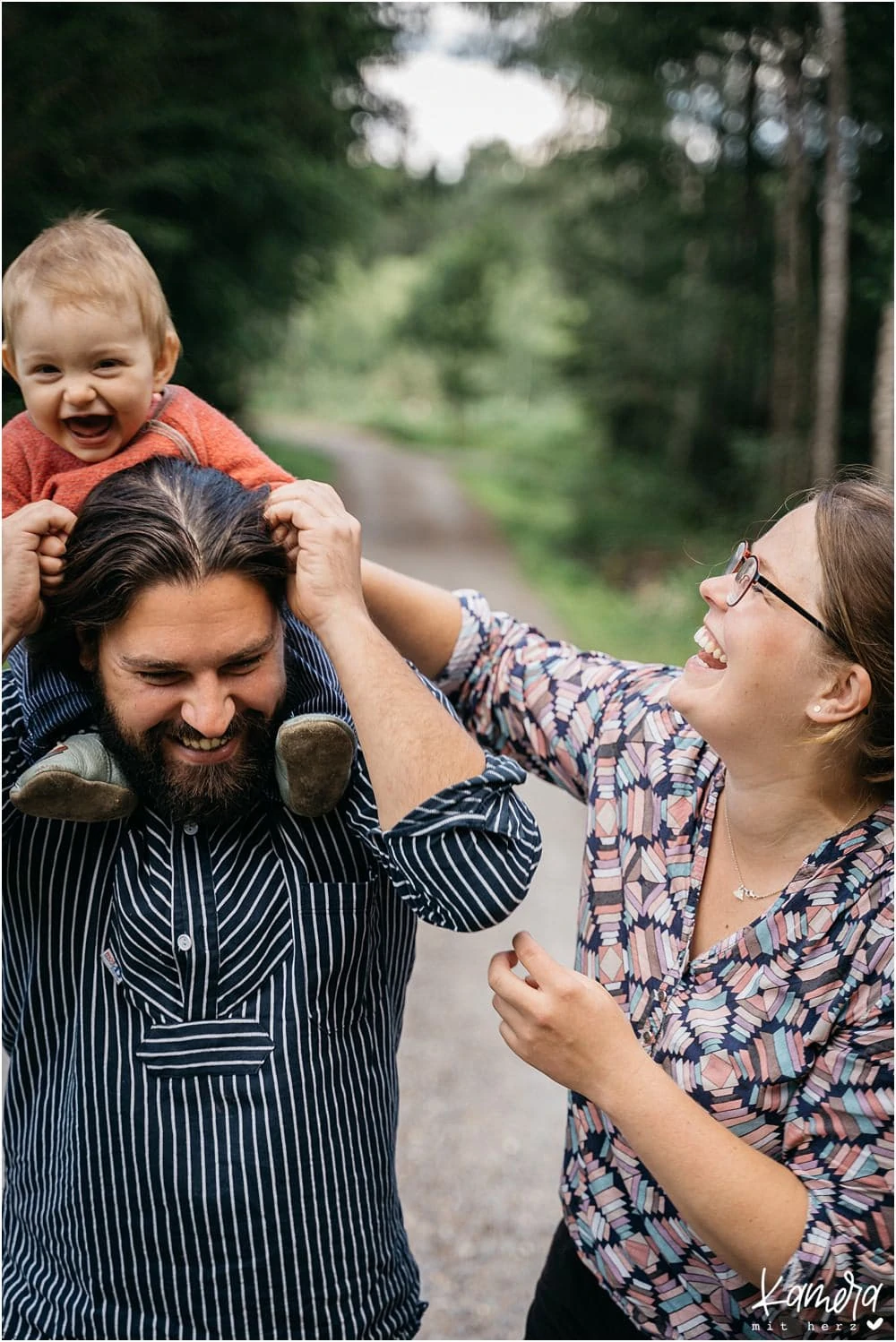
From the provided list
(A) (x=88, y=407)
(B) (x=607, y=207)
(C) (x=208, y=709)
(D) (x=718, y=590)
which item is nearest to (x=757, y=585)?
(D) (x=718, y=590)

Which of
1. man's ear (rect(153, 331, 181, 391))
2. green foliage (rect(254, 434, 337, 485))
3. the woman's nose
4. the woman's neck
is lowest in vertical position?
the woman's neck

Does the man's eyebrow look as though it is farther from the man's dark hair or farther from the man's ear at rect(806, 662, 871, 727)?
the man's ear at rect(806, 662, 871, 727)

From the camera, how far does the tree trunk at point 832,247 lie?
30.1 ft

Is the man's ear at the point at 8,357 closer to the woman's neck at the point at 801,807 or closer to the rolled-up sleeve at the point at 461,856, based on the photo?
the rolled-up sleeve at the point at 461,856

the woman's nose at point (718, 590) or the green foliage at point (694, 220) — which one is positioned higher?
the green foliage at point (694, 220)

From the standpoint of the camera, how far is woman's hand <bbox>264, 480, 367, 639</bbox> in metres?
1.76

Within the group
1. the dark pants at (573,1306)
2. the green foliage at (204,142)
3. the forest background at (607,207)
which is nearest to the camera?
the dark pants at (573,1306)

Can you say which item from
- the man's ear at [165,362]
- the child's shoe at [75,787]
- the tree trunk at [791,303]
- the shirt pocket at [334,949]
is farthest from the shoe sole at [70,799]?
the tree trunk at [791,303]

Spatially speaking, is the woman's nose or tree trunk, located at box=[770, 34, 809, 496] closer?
the woman's nose

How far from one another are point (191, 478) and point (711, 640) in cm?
95

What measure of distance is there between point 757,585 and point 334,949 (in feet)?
3.04

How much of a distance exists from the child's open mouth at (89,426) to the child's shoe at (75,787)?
654mm

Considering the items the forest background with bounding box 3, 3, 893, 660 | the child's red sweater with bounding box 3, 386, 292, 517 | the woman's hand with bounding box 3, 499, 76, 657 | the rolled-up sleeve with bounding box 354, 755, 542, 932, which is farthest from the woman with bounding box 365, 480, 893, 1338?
the forest background with bounding box 3, 3, 893, 660

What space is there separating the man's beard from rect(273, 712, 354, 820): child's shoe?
0.06m
